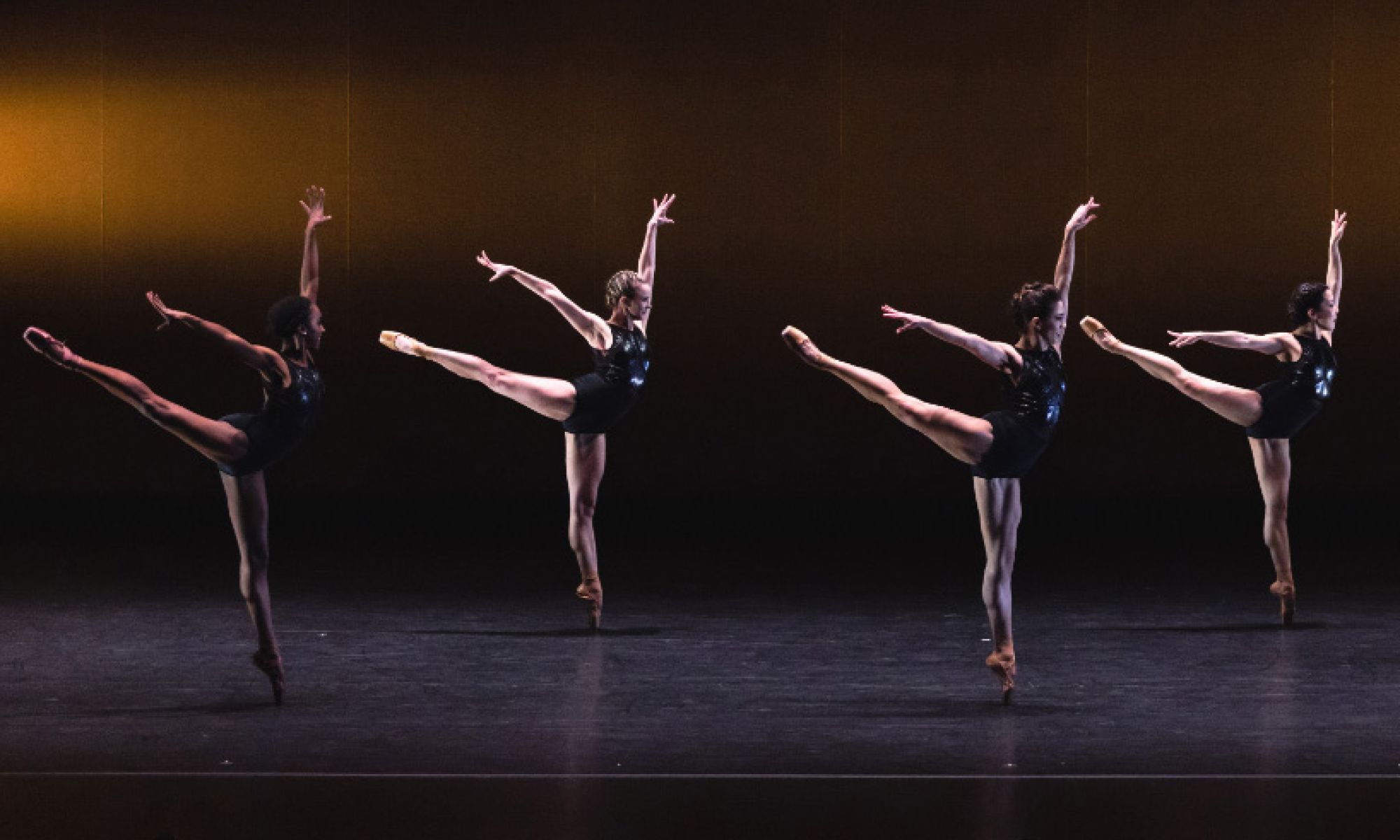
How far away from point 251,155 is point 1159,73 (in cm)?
602

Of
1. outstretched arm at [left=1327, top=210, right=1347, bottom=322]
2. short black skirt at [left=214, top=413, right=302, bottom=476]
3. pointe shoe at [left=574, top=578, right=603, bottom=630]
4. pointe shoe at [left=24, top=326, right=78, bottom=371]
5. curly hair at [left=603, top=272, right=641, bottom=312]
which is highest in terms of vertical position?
outstretched arm at [left=1327, top=210, right=1347, bottom=322]

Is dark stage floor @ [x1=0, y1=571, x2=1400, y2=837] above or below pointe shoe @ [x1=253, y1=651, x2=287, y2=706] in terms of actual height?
below

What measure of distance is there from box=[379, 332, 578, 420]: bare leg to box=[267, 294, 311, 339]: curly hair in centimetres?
85

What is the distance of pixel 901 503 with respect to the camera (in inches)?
460

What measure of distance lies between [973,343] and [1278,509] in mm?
2333

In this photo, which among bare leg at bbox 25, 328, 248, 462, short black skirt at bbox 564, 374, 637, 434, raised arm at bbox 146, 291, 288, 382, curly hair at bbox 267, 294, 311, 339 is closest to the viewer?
raised arm at bbox 146, 291, 288, 382

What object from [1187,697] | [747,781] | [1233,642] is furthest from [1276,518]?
[747,781]

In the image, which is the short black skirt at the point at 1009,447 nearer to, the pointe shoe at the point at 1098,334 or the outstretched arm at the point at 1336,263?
the pointe shoe at the point at 1098,334

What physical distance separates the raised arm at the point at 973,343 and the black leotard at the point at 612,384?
1.60 m

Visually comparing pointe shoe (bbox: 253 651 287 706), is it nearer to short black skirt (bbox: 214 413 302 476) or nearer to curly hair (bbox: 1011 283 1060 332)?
short black skirt (bbox: 214 413 302 476)

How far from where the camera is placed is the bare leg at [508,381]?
627 centimetres

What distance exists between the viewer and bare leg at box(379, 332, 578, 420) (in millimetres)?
6270

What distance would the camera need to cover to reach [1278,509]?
269 inches

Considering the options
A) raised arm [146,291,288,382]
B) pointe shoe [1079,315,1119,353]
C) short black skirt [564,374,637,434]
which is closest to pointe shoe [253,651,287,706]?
A: raised arm [146,291,288,382]
